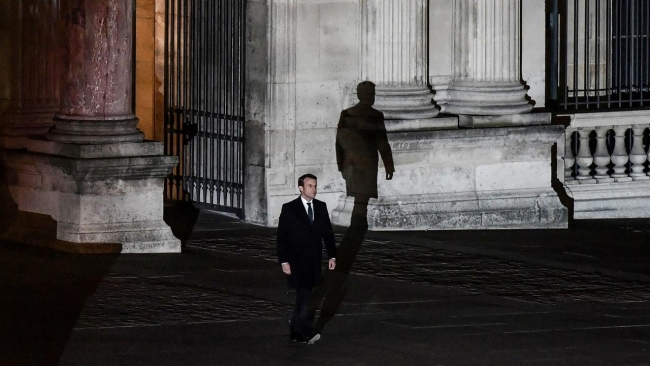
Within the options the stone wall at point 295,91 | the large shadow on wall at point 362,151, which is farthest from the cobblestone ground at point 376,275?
the stone wall at point 295,91

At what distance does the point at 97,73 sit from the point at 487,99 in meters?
4.71

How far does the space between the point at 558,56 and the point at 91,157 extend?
633cm

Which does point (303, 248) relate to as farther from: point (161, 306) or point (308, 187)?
point (161, 306)

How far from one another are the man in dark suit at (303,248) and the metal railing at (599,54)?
7.75 m

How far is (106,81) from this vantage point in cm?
1623

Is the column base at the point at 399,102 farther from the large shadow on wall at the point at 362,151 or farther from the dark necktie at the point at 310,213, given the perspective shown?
the dark necktie at the point at 310,213

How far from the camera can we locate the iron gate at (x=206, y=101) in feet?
61.7

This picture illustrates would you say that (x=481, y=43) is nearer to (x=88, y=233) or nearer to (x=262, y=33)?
(x=262, y=33)

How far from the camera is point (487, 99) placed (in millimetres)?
18656

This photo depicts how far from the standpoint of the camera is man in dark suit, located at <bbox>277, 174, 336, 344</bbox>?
1205 cm

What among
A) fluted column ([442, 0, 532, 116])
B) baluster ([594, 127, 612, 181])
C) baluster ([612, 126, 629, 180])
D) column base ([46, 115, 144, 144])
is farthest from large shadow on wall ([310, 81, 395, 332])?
baluster ([612, 126, 629, 180])

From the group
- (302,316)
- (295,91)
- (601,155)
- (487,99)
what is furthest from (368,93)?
(302,316)

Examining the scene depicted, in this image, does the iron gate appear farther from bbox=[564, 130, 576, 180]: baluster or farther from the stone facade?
bbox=[564, 130, 576, 180]: baluster

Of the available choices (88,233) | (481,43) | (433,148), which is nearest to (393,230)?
(433,148)
